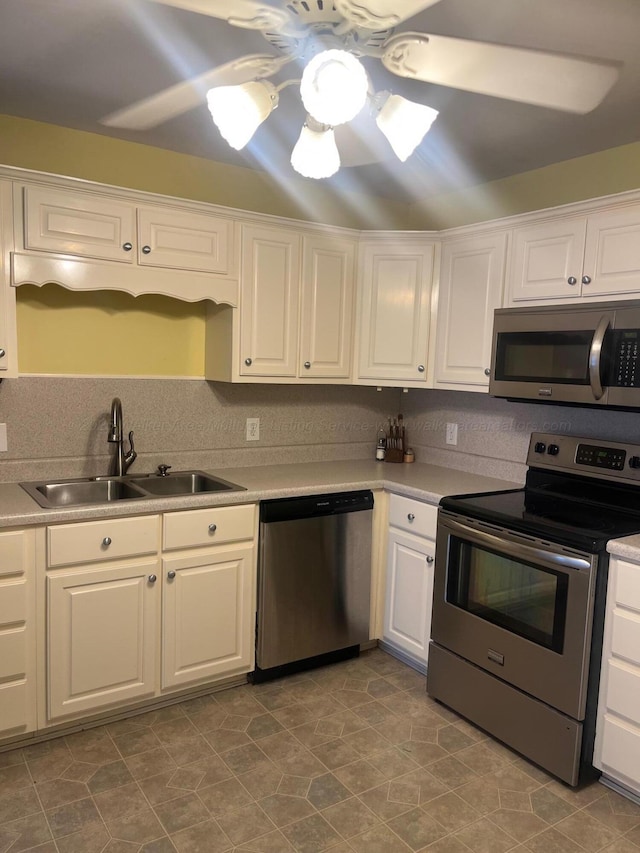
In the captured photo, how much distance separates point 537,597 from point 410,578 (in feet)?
2.53

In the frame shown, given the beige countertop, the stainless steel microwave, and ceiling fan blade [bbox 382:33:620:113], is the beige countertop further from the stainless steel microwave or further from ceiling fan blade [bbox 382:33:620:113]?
ceiling fan blade [bbox 382:33:620:113]

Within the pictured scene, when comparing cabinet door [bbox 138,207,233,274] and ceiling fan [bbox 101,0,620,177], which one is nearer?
ceiling fan [bbox 101,0,620,177]

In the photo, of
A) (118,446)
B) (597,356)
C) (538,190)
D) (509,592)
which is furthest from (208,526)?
(538,190)

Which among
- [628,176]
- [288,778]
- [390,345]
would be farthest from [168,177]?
[288,778]

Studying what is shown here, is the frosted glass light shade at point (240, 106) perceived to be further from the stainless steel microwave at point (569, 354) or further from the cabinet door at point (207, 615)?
the cabinet door at point (207, 615)

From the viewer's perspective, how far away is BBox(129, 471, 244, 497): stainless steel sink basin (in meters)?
2.93

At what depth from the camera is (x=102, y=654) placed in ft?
8.00

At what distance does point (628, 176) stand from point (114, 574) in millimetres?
2689

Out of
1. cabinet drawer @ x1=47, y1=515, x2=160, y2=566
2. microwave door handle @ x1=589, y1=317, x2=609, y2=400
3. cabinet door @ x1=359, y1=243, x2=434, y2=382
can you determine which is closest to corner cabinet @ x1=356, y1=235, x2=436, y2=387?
cabinet door @ x1=359, y1=243, x2=434, y2=382

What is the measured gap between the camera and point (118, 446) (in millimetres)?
2877

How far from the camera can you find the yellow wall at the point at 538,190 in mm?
2746

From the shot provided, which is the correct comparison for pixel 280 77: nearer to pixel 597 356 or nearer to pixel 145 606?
pixel 597 356

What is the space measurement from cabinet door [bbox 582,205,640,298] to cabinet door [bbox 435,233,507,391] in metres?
0.44

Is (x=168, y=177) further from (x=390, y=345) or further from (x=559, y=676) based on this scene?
(x=559, y=676)
